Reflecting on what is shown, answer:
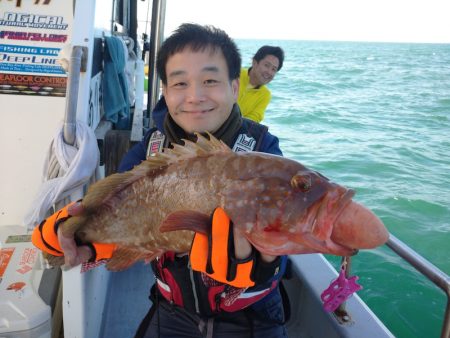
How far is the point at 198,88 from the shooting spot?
6.01 feet

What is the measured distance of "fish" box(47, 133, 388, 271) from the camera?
131 cm

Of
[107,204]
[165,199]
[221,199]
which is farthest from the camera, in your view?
[107,204]

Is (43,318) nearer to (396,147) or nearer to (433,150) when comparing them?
(396,147)

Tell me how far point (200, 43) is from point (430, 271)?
1601mm

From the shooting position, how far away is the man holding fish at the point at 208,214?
139 centimetres

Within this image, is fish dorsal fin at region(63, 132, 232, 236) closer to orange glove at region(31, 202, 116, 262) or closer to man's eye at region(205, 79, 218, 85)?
orange glove at region(31, 202, 116, 262)

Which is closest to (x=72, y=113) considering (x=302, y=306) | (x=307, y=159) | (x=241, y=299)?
(x=241, y=299)

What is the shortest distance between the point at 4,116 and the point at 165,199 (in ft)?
5.24

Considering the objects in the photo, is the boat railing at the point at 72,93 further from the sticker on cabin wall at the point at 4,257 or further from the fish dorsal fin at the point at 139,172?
the sticker on cabin wall at the point at 4,257

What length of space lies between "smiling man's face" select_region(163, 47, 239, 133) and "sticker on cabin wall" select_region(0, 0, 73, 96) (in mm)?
1071

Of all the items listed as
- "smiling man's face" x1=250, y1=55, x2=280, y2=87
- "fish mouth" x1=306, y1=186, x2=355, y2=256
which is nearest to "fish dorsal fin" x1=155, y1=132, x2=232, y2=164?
"fish mouth" x1=306, y1=186, x2=355, y2=256

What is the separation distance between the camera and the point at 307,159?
12680 millimetres

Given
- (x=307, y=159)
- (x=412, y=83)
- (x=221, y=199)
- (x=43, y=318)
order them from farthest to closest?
(x=412, y=83) → (x=307, y=159) → (x=43, y=318) → (x=221, y=199)

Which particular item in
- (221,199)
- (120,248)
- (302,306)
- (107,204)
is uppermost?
(221,199)
